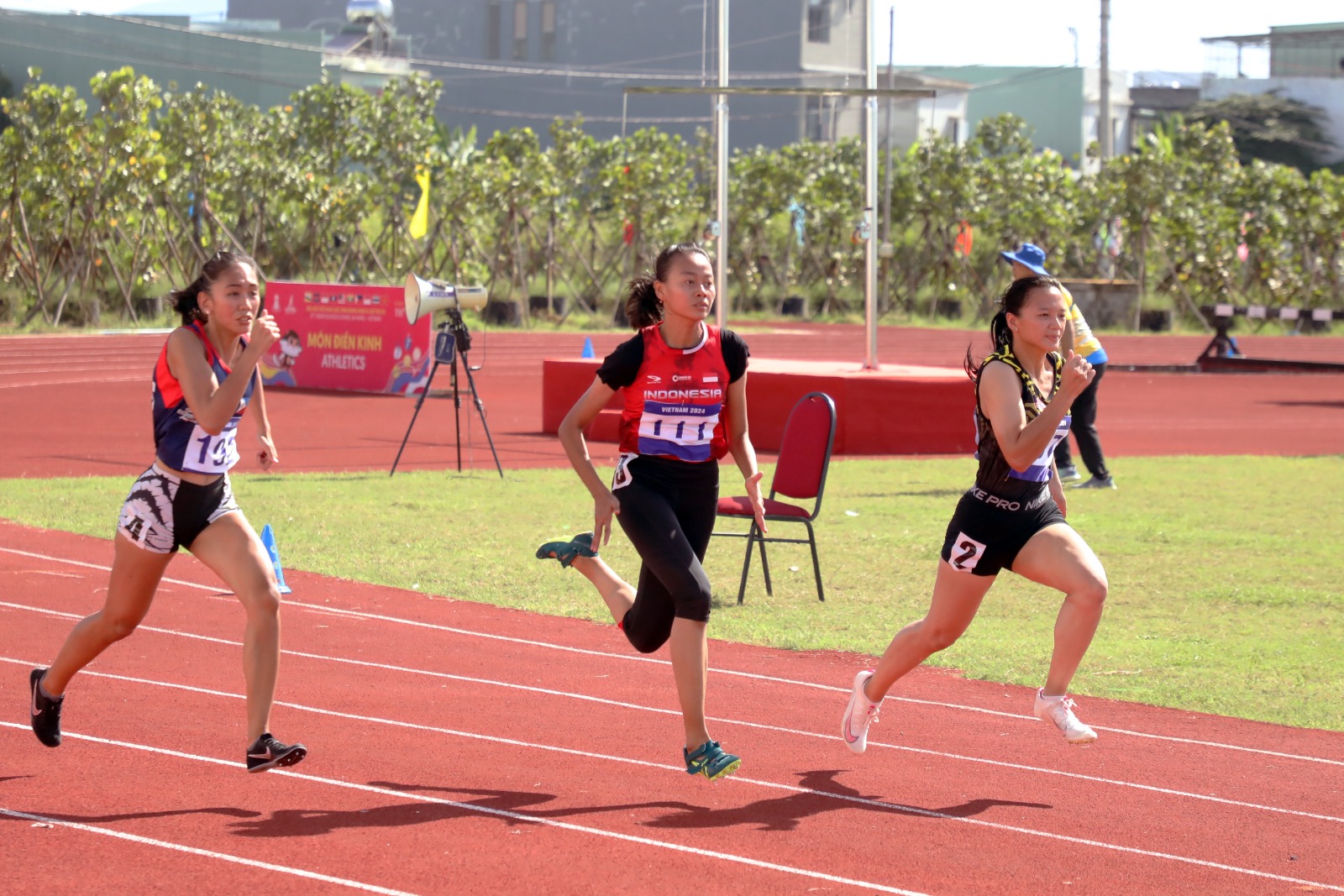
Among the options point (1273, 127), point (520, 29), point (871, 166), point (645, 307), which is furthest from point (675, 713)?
point (1273, 127)

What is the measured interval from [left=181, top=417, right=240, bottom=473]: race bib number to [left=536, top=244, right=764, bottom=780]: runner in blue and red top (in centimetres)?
114

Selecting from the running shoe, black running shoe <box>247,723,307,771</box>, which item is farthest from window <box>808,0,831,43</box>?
black running shoe <box>247,723,307,771</box>

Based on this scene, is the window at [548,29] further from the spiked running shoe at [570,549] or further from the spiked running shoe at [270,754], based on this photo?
the spiked running shoe at [270,754]

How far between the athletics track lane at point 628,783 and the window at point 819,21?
2154 inches

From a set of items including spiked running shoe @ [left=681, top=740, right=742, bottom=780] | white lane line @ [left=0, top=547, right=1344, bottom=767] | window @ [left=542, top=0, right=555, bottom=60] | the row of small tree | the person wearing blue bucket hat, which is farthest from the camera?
window @ [left=542, top=0, right=555, bottom=60]

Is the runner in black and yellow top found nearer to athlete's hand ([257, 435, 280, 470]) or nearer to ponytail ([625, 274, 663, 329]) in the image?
ponytail ([625, 274, 663, 329])

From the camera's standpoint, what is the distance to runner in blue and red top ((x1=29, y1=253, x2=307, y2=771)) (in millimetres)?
5215

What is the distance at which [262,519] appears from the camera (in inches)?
485

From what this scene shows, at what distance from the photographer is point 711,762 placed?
5.39 meters

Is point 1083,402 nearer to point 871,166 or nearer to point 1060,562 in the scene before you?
point 871,166

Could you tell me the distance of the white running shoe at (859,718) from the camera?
5.92 meters

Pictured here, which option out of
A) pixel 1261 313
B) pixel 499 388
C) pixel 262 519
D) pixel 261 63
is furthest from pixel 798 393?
pixel 261 63

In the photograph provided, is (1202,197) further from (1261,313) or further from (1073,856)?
(1073,856)

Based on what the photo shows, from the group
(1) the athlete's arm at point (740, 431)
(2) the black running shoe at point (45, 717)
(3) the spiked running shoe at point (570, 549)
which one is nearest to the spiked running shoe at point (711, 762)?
(1) the athlete's arm at point (740, 431)
